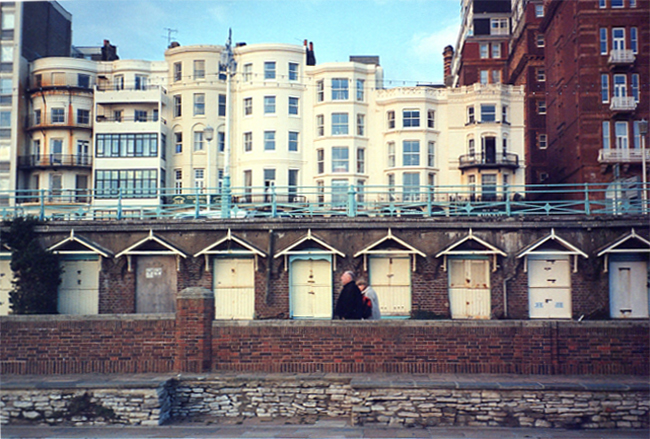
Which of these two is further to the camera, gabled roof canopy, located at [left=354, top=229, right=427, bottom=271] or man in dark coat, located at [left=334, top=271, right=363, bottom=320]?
gabled roof canopy, located at [left=354, top=229, right=427, bottom=271]

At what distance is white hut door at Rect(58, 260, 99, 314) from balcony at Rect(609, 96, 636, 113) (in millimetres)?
29380

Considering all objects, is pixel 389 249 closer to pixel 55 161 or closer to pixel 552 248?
pixel 552 248

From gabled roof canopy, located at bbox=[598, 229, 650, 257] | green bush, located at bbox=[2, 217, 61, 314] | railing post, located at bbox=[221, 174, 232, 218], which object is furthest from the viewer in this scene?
railing post, located at bbox=[221, 174, 232, 218]

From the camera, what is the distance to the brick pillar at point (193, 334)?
46.0 feet

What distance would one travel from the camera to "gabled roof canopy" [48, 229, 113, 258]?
20.1 m

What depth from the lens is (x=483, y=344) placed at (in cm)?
1397

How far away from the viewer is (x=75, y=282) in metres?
20.7

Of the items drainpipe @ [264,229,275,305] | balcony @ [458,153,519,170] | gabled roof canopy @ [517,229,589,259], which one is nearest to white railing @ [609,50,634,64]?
balcony @ [458,153,519,170]

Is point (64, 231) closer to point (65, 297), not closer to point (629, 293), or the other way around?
point (65, 297)

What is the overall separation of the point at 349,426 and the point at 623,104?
3070 centimetres

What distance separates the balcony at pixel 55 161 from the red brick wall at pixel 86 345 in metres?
36.0

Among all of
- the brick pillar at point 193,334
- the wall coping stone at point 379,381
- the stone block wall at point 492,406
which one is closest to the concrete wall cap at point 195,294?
the brick pillar at point 193,334

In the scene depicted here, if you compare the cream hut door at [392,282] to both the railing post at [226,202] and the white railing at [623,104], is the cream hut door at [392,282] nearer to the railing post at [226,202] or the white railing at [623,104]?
the railing post at [226,202]

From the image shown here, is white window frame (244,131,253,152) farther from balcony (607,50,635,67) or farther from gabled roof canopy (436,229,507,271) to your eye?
gabled roof canopy (436,229,507,271)
